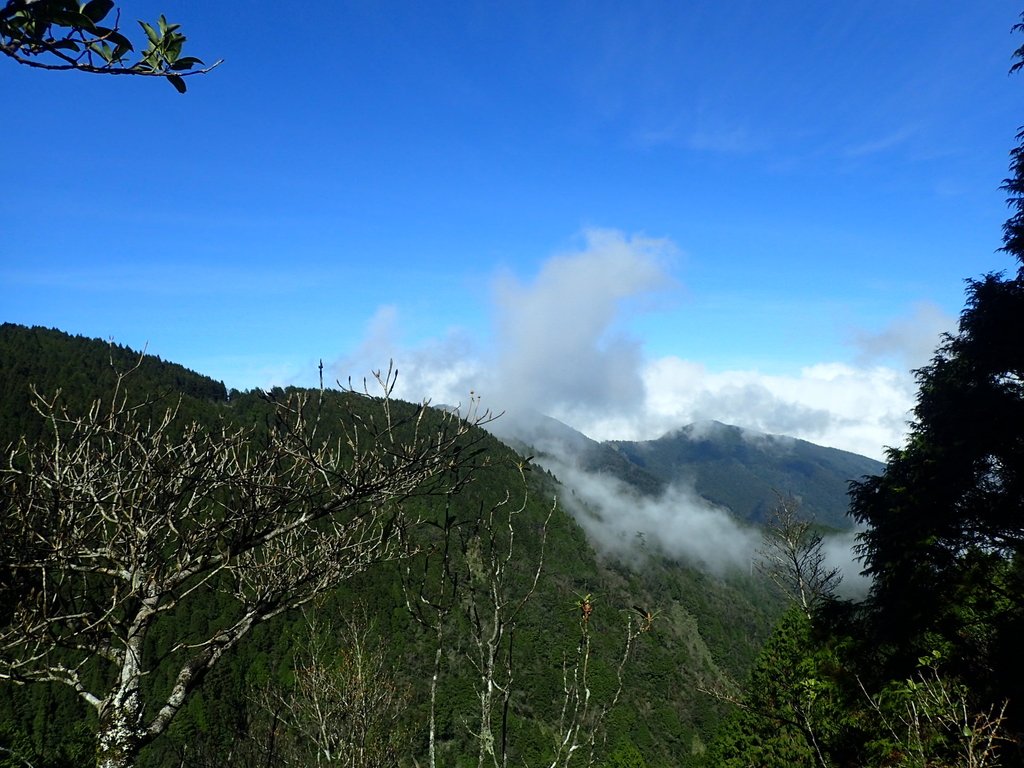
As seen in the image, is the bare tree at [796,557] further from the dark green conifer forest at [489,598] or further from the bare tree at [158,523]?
the bare tree at [158,523]

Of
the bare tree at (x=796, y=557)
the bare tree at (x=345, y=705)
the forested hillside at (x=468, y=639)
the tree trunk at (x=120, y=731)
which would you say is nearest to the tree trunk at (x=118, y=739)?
the tree trunk at (x=120, y=731)

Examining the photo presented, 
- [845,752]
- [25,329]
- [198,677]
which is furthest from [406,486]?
[25,329]

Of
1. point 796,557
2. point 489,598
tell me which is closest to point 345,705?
point 489,598

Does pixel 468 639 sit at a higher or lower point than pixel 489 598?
lower

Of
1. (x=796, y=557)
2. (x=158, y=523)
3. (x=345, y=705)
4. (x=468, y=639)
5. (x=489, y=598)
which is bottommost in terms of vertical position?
(x=468, y=639)

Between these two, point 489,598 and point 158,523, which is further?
point 158,523

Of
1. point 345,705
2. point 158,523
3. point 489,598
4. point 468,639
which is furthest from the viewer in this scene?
point 468,639

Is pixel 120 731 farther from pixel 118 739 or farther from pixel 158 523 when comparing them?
pixel 158 523

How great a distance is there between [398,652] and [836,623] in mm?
94470

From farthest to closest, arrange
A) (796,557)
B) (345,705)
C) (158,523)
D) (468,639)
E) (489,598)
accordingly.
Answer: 1. (468,639)
2. (796,557)
3. (345,705)
4. (158,523)
5. (489,598)

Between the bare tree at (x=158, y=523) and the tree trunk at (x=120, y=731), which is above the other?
the bare tree at (x=158, y=523)

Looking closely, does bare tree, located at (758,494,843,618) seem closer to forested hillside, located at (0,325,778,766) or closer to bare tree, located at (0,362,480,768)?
forested hillside, located at (0,325,778,766)

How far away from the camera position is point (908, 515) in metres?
10.0

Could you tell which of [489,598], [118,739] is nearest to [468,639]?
[118,739]
